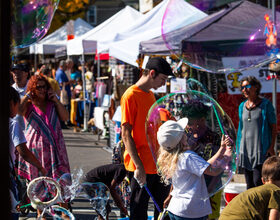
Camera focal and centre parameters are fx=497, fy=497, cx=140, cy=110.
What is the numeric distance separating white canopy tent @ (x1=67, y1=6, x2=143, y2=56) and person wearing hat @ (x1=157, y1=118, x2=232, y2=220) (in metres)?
10.6

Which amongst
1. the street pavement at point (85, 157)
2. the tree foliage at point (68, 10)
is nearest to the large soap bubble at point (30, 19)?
the street pavement at point (85, 157)

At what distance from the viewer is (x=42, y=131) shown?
515cm

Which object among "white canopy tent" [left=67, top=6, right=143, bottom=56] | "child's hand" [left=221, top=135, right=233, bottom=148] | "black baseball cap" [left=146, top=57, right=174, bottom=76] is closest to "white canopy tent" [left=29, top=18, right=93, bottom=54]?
"white canopy tent" [left=67, top=6, right=143, bottom=56]

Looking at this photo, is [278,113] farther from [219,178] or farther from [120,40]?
[219,178]

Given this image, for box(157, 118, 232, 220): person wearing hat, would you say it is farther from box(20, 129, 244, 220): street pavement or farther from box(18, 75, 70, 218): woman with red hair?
box(20, 129, 244, 220): street pavement

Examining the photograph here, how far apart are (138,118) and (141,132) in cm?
12

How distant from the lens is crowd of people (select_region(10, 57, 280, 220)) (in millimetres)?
3564

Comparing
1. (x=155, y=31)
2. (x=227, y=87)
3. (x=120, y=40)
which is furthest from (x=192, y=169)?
(x=120, y=40)

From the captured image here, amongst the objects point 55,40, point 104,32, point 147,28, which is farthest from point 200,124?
point 55,40

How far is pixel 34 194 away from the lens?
3865mm

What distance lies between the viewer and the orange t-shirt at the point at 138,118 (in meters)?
4.16

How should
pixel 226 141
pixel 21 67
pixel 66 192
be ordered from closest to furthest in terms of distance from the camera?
pixel 226 141 → pixel 66 192 → pixel 21 67

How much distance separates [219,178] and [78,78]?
13331mm

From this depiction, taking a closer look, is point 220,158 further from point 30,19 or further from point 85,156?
point 85,156
